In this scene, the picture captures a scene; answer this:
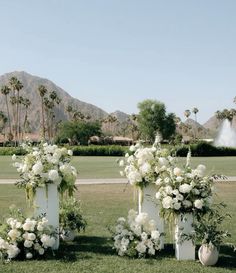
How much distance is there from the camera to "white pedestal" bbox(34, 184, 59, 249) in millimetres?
10289

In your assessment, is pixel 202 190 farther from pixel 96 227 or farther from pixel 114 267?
pixel 96 227

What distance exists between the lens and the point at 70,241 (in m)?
11.4

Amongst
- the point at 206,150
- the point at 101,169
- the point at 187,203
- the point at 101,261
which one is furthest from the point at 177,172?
the point at 206,150

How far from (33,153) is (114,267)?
2928 millimetres

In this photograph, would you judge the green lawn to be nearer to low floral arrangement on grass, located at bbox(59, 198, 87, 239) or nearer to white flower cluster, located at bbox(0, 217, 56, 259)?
low floral arrangement on grass, located at bbox(59, 198, 87, 239)

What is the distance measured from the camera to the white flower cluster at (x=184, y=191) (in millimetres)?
9430

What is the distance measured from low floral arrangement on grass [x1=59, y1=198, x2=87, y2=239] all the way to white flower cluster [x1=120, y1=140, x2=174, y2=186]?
67.6 inches

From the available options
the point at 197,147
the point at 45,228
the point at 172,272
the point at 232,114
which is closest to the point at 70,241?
the point at 45,228

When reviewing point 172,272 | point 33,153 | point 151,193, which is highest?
point 33,153

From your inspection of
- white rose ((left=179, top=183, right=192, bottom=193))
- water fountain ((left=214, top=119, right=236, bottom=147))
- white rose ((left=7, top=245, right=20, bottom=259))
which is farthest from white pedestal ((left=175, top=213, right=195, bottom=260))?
water fountain ((left=214, top=119, right=236, bottom=147))

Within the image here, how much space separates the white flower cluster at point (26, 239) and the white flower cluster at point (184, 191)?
Answer: 87.5 inches

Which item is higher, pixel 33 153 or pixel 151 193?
pixel 33 153

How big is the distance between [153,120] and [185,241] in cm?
11504

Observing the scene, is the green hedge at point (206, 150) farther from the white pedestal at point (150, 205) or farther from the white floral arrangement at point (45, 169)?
the white pedestal at point (150, 205)
